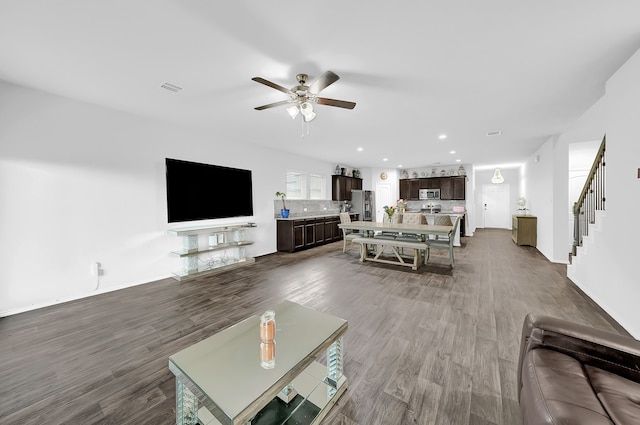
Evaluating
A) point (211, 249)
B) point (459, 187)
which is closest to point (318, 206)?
point (211, 249)

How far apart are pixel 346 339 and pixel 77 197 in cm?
395

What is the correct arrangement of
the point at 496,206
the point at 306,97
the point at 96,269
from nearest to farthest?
the point at 306,97 → the point at 96,269 → the point at 496,206

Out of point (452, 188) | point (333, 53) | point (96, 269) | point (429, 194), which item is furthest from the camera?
point (429, 194)

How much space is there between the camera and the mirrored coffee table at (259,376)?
106 centimetres

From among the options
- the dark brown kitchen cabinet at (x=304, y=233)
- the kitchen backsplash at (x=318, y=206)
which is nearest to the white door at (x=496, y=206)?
the kitchen backsplash at (x=318, y=206)

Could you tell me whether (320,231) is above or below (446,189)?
below

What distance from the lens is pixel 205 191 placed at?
4.53 metres

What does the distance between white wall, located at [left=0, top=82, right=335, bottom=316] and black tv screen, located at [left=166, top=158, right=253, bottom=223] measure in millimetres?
163

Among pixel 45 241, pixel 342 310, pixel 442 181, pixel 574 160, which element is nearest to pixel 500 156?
pixel 574 160

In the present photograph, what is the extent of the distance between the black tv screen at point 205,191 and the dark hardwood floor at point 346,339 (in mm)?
1277

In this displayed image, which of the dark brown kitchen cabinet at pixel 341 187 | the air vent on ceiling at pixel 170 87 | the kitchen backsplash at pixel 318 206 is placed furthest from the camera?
the dark brown kitchen cabinet at pixel 341 187

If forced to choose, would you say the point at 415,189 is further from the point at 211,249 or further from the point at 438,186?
the point at 211,249

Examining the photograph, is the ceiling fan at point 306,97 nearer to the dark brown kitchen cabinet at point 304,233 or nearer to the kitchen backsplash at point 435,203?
the dark brown kitchen cabinet at point 304,233

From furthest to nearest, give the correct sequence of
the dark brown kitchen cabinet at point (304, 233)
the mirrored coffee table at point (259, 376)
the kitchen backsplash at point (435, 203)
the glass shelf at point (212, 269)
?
1. the kitchen backsplash at point (435, 203)
2. the dark brown kitchen cabinet at point (304, 233)
3. the glass shelf at point (212, 269)
4. the mirrored coffee table at point (259, 376)
